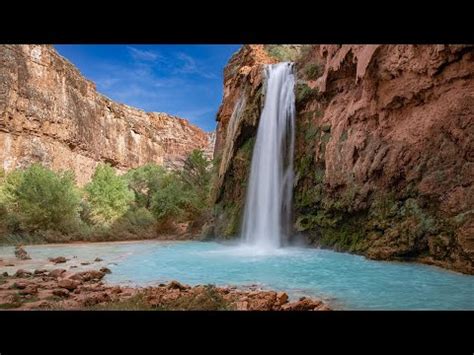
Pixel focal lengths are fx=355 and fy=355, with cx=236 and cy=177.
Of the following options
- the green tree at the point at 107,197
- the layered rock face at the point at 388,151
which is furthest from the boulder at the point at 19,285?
the green tree at the point at 107,197

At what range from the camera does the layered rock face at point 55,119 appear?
33.2 meters

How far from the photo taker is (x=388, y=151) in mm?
9367

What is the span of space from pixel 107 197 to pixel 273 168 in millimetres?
12580

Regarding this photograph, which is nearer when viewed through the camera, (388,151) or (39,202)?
(388,151)

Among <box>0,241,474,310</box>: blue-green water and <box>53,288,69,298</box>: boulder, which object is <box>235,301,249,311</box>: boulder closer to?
<box>0,241,474,310</box>: blue-green water

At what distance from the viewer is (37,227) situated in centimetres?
1652

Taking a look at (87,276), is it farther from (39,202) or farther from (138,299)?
(39,202)

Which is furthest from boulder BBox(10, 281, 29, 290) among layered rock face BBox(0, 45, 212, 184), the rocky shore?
layered rock face BBox(0, 45, 212, 184)

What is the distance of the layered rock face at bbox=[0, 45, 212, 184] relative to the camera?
3322 centimetres

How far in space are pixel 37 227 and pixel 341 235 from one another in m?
13.7

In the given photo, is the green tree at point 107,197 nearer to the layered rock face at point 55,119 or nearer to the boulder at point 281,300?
the layered rock face at point 55,119

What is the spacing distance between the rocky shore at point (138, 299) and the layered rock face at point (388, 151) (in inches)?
165

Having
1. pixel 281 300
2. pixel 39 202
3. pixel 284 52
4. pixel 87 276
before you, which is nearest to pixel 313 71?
pixel 284 52

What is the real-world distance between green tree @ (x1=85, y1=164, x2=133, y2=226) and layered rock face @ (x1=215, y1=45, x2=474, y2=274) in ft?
42.9
